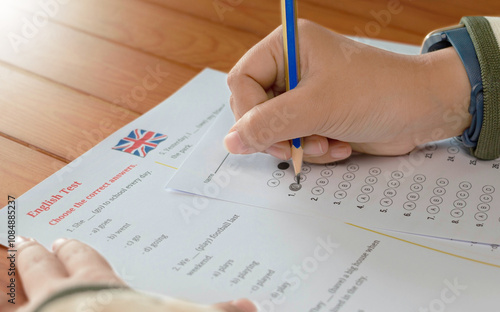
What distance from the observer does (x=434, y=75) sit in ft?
2.41

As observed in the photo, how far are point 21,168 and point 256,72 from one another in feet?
1.02

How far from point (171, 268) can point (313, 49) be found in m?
0.30

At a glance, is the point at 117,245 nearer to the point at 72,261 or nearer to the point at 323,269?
the point at 72,261

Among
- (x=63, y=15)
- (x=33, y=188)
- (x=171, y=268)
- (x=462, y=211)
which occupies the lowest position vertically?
(x=462, y=211)

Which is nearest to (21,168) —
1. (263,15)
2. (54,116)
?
(54,116)

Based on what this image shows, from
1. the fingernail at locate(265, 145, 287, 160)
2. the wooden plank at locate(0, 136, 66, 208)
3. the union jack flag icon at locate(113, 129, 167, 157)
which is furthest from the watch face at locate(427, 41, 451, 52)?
the wooden plank at locate(0, 136, 66, 208)

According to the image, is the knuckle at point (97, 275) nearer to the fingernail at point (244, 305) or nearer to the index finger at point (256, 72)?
the fingernail at point (244, 305)

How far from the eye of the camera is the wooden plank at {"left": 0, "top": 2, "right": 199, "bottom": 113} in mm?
866

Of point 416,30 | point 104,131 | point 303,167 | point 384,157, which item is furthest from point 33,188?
point 416,30

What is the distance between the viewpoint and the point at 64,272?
1.77 ft

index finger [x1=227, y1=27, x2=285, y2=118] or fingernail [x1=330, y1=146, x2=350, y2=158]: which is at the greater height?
index finger [x1=227, y1=27, x2=285, y2=118]

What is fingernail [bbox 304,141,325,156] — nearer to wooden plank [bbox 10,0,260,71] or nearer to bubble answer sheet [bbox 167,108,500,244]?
bubble answer sheet [bbox 167,108,500,244]

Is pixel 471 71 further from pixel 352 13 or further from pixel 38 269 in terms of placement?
pixel 38 269

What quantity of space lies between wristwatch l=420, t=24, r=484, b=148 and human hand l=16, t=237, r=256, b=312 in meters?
0.36
